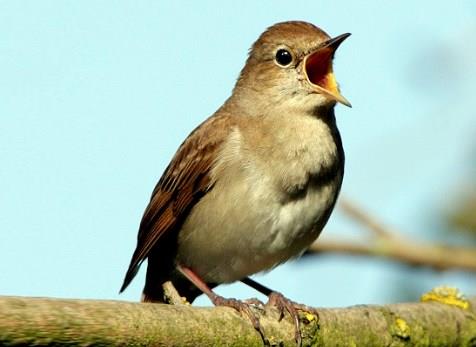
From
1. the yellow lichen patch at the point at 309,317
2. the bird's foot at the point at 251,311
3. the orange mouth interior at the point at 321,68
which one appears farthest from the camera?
the orange mouth interior at the point at 321,68

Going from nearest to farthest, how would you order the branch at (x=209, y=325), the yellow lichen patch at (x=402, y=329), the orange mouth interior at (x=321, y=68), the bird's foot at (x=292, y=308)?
the branch at (x=209, y=325)
the bird's foot at (x=292, y=308)
the yellow lichen patch at (x=402, y=329)
the orange mouth interior at (x=321, y=68)

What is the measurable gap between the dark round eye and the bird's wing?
1.77 feet

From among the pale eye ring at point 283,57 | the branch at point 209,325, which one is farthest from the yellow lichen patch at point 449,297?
the pale eye ring at point 283,57

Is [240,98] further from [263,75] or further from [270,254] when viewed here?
[270,254]

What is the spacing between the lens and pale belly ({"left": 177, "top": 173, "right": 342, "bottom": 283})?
5555 millimetres

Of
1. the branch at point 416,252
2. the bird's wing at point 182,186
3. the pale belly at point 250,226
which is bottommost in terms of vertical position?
the branch at point 416,252

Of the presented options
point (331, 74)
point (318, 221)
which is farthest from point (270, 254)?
point (331, 74)

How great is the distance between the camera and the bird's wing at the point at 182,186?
6.05m

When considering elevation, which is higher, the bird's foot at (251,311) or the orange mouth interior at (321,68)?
the orange mouth interior at (321,68)

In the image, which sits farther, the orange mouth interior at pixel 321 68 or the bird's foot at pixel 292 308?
the orange mouth interior at pixel 321 68

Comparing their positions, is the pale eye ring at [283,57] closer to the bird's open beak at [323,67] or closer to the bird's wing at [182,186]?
the bird's open beak at [323,67]

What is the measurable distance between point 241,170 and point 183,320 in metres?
2.02

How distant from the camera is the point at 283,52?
620cm

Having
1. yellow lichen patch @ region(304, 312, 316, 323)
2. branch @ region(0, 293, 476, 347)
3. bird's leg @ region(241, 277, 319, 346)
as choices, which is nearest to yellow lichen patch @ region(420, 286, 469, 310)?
branch @ region(0, 293, 476, 347)
